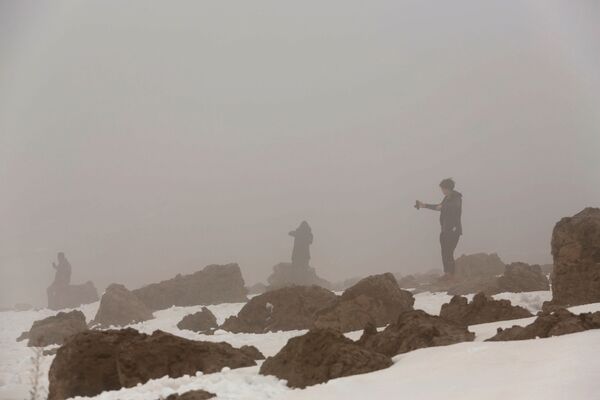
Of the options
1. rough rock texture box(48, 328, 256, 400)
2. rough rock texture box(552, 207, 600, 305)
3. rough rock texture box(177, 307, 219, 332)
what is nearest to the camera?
rough rock texture box(48, 328, 256, 400)

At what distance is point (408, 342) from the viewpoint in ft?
23.8

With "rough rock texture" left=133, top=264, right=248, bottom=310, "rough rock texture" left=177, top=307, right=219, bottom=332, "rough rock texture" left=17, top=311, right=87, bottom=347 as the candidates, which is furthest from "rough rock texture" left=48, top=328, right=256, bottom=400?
"rough rock texture" left=133, top=264, right=248, bottom=310

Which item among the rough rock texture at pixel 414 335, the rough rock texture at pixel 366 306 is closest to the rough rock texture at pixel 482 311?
the rough rock texture at pixel 366 306

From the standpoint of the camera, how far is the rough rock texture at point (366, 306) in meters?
13.1

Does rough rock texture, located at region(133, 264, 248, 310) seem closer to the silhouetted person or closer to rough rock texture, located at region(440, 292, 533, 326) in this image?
the silhouetted person

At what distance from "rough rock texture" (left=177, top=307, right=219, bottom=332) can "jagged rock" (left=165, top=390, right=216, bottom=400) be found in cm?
1142

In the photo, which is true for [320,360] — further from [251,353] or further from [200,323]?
[200,323]

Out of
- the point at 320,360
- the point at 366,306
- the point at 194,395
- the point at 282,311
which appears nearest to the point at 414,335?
the point at 320,360

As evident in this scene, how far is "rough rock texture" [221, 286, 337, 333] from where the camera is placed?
15492mm

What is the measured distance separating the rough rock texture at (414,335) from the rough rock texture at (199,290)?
18.9 meters

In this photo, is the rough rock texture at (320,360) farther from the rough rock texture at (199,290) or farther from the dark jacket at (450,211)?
the rough rock texture at (199,290)

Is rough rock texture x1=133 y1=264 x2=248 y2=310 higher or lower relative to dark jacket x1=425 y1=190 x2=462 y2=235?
lower

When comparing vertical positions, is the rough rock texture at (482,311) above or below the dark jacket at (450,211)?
below

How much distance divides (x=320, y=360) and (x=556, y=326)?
267 cm
